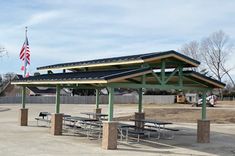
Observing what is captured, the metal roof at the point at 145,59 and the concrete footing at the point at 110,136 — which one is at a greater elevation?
the metal roof at the point at 145,59

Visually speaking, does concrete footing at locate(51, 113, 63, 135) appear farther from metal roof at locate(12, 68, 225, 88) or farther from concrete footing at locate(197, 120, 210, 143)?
concrete footing at locate(197, 120, 210, 143)

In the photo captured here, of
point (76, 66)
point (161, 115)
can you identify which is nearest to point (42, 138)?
point (76, 66)

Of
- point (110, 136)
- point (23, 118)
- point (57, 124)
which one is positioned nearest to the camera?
point (110, 136)

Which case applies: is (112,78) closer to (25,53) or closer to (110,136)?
(110,136)

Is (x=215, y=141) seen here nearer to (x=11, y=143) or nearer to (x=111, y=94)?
(x=111, y=94)

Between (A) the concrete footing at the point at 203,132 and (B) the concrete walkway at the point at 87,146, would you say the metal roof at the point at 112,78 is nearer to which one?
(A) the concrete footing at the point at 203,132

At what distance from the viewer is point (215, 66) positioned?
84.5 metres

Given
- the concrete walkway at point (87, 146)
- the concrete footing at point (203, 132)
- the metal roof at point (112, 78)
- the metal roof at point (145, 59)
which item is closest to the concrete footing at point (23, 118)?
the metal roof at point (112, 78)

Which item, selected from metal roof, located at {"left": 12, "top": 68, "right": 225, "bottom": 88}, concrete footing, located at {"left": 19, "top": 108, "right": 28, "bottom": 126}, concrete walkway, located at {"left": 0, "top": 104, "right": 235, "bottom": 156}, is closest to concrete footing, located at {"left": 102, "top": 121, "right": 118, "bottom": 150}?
concrete walkway, located at {"left": 0, "top": 104, "right": 235, "bottom": 156}

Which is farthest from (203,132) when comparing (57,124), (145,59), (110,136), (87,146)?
(57,124)

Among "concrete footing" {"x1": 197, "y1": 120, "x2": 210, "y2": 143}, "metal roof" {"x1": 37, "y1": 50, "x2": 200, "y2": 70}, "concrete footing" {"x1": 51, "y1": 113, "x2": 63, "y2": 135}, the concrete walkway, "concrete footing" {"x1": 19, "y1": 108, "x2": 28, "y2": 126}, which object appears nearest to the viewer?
the concrete walkway

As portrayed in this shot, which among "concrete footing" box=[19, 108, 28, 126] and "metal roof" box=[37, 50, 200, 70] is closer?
"metal roof" box=[37, 50, 200, 70]

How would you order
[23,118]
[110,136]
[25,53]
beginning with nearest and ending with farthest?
[110,136] < [23,118] < [25,53]

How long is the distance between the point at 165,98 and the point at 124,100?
24.9ft
